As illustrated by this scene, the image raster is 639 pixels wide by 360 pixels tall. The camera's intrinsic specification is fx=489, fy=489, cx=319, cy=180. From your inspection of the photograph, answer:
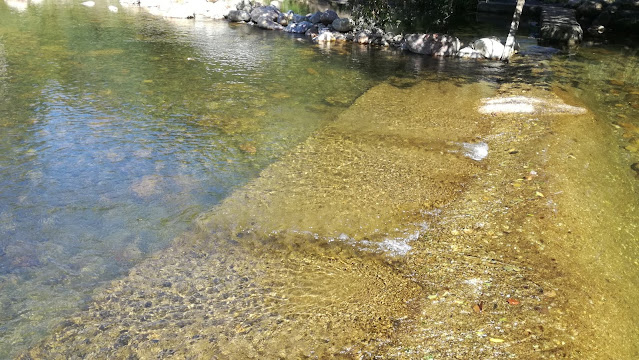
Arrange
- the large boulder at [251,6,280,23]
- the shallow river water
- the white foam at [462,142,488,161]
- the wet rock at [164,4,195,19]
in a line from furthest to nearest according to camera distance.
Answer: the wet rock at [164,4,195,19]
the large boulder at [251,6,280,23]
the white foam at [462,142,488,161]
the shallow river water

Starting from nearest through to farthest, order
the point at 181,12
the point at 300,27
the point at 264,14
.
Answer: the point at 300,27, the point at 264,14, the point at 181,12

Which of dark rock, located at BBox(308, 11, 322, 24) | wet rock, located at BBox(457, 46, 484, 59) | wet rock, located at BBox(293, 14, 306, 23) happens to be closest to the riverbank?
wet rock, located at BBox(457, 46, 484, 59)

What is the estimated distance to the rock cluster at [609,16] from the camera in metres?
18.4

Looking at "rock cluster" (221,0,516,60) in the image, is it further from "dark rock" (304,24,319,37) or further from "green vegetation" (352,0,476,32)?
"green vegetation" (352,0,476,32)

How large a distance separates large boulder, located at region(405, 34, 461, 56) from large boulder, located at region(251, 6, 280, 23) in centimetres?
591

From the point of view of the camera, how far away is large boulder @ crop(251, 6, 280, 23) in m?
18.1

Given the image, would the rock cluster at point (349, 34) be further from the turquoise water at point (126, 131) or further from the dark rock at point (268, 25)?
the turquoise water at point (126, 131)

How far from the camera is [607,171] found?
6523 mm

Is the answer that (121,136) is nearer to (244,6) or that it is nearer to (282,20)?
(282,20)

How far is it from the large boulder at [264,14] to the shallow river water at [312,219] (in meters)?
8.32

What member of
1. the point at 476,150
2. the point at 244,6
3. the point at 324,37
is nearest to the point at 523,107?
the point at 476,150

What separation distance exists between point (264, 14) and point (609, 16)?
528 inches

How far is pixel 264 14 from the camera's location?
18234mm

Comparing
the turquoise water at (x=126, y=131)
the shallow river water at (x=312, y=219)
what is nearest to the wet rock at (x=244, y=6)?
the turquoise water at (x=126, y=131)
